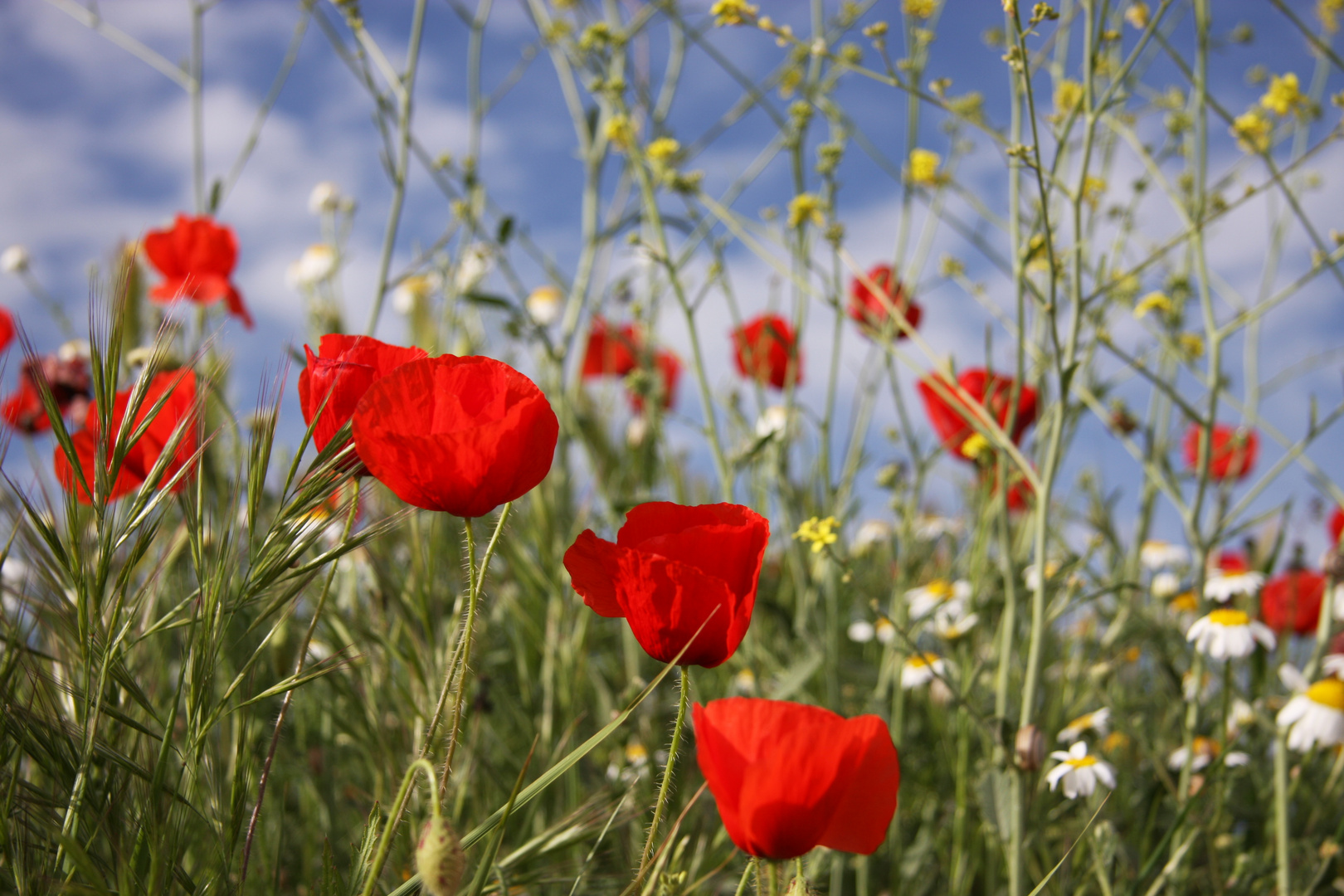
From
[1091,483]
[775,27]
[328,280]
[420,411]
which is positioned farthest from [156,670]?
[1091,483]

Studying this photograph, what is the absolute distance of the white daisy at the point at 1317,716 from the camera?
110cm

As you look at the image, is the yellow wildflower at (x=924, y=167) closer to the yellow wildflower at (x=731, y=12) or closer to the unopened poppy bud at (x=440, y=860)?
the yellow wildflower at (x=731, y=12)

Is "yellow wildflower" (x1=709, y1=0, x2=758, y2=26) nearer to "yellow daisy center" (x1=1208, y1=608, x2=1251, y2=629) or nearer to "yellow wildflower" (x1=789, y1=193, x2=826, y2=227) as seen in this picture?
"yellow wildflower" (x1=789, y1=193, x2=826, y2=227)

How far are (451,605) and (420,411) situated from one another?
763 millimetres

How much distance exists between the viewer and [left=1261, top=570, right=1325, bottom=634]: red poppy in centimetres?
199

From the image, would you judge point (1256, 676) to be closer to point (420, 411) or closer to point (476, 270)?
point (420, 411)

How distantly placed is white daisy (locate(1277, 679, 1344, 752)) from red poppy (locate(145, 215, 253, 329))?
6.04 feet

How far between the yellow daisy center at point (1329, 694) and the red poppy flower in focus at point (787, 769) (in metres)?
0.94

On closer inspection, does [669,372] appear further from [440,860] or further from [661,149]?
[440,860]

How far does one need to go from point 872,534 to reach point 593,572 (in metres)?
1.84

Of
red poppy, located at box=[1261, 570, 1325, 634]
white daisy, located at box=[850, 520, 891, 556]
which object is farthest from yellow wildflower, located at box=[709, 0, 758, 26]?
red poppy, located at box=[1261, 570, 1325, 634]

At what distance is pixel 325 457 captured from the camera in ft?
1.72

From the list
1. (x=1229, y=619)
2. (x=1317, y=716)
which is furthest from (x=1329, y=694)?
(x=1229, y=619)

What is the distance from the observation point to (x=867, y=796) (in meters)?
0.50
